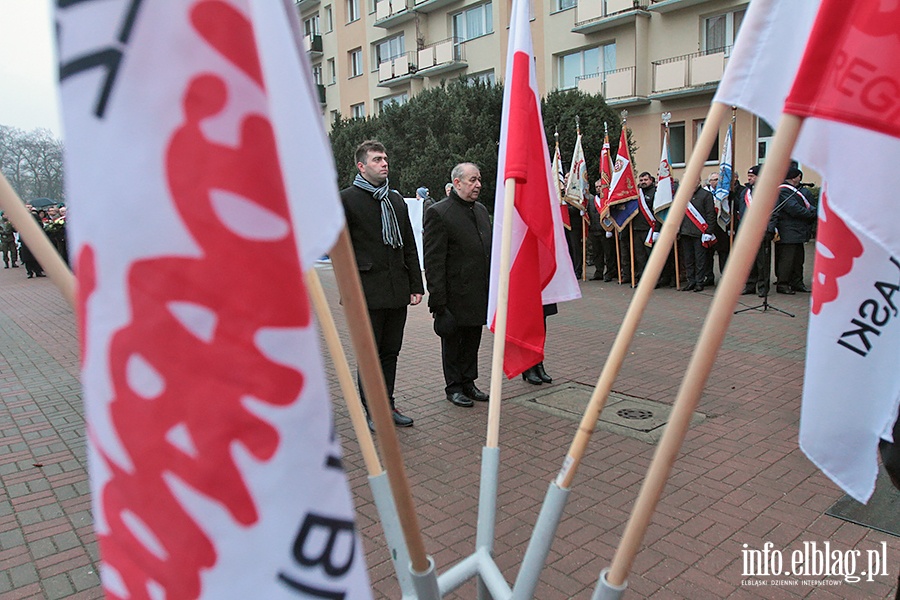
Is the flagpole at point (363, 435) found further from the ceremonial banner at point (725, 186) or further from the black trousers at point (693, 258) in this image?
the black trousers at point (693, 258)

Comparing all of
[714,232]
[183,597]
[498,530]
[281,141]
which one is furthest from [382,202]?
[714,232]

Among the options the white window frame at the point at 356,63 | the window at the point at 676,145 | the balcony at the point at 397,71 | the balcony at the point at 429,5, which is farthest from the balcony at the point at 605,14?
the white window frame at the point at 356,63

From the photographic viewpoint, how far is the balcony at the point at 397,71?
32.2m

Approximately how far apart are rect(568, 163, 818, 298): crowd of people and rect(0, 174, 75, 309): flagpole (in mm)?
9378

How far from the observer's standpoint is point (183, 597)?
962 mm

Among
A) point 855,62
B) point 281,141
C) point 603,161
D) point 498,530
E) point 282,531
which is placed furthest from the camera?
point 603,161

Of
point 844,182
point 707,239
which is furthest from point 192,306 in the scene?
point 707,239

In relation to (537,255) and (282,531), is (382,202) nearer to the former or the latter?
(537,255)

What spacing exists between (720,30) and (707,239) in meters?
14.0

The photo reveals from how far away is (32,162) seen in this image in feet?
95.8

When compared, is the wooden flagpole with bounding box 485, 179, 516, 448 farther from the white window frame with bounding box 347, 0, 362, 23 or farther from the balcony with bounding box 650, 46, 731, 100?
the white window frame with bounding box 347, 0, 362, 23

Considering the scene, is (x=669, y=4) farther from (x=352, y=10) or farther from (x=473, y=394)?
(x=473, y=394)

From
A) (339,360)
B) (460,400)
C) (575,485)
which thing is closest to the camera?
(339,360)

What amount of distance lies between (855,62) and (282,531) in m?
1.37
